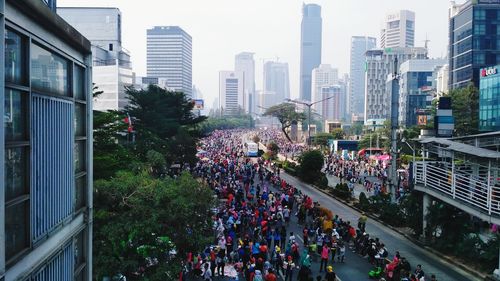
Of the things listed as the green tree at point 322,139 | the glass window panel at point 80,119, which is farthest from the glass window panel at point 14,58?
the green tree at point 322,139

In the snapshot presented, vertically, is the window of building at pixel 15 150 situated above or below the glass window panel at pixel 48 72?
below

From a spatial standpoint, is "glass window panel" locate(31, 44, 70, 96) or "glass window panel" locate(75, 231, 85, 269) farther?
"glass window panel" locate(75, 231, 85, 269)

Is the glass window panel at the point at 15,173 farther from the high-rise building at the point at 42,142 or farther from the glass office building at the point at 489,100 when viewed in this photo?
the glass office building at the point at 489,100

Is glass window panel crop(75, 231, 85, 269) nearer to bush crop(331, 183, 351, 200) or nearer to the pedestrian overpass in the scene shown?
the pedestrian overpass

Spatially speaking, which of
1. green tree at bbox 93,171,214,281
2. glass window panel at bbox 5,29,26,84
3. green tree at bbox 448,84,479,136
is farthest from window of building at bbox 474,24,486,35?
glass window panel at bbox 5,29,26,84

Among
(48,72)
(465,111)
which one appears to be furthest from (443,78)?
(48,72)

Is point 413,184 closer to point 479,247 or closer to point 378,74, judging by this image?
point 479,247

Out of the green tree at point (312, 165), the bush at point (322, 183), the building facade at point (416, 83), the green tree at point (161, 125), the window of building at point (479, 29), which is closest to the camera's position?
the green tree at point (161, 125)
